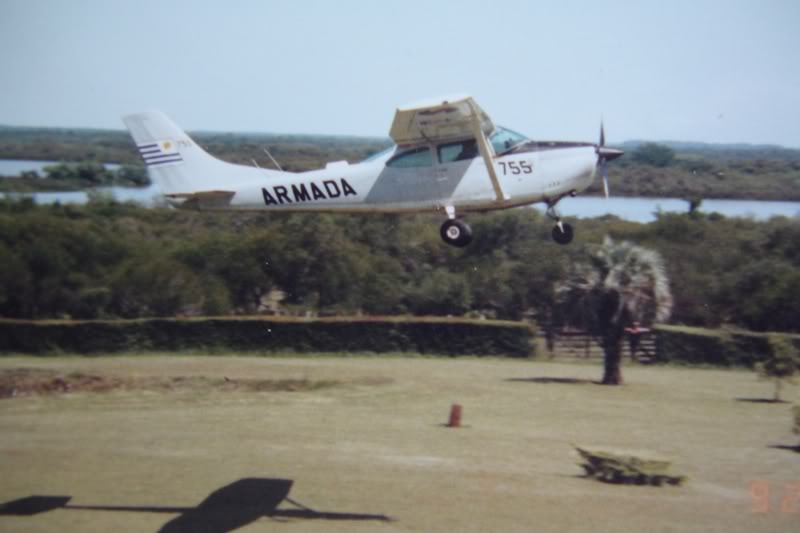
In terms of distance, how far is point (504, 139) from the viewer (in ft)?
50.0

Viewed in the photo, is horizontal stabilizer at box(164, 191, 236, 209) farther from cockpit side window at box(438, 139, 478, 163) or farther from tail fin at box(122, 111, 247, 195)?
cockpit side window at box(438, 139, 478, 163)

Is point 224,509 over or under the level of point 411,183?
under

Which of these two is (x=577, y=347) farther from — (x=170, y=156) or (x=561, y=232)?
(x=170, y=156)

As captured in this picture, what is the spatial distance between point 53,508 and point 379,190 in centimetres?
893

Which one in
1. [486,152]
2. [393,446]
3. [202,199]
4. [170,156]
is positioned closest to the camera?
[486,152]

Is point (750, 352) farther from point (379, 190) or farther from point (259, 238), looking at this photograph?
point (379, 190)

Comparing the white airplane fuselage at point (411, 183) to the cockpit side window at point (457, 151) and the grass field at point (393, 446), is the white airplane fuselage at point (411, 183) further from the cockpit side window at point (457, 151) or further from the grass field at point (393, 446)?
the grass field at point (393, 446)

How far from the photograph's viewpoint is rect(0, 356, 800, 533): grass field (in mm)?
17359

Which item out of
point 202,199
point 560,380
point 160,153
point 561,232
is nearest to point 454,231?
point 561,232

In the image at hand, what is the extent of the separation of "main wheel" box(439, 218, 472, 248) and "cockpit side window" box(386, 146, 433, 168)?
999 millimetres

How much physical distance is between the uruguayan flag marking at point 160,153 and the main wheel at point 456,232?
4496 millimetres

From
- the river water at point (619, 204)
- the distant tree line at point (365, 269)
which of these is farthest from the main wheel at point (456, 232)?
the distant tree line at point (365, 269)

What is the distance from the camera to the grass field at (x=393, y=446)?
683 inches

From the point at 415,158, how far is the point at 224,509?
774 centimetres
